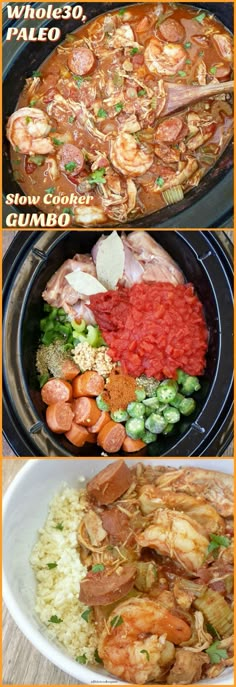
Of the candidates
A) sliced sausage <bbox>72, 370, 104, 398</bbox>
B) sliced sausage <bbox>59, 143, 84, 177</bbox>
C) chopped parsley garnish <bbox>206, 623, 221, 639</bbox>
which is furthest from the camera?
sliced sausage <bbox>59, 143, 84, 177</bbox>

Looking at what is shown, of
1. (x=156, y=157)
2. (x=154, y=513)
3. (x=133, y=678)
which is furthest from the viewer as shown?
(x=156, y=157)

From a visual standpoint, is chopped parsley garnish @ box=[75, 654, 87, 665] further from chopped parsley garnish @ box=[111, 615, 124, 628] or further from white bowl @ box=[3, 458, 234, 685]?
chopped parsley garnish @ box=[111, 615, 124, 628]

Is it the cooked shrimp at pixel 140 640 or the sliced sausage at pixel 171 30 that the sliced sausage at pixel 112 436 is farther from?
the sliced sausage at pixel 171 30

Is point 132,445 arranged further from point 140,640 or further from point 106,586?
point 140,640

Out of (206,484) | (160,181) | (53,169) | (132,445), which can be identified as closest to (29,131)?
(53,169)

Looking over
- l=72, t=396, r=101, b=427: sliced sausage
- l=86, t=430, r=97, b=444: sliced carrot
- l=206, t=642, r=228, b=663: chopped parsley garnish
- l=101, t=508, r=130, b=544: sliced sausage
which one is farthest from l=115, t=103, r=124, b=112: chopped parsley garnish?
l=206, t=642, r=228, b=663: chopped parsley garnish

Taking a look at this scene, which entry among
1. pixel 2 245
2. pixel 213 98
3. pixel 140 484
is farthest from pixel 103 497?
pixel 213 98

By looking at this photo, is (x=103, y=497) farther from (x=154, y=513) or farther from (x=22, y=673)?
(x=22, y=673)
